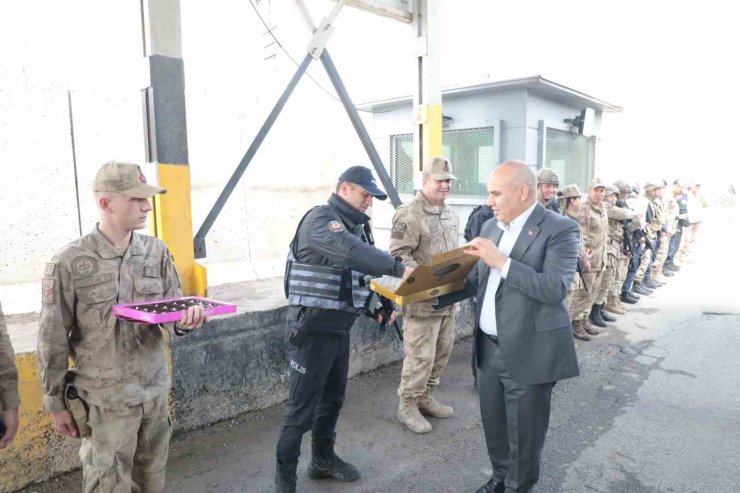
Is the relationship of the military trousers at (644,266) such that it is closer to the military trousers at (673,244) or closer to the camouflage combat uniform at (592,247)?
the military trousers at (673,244)

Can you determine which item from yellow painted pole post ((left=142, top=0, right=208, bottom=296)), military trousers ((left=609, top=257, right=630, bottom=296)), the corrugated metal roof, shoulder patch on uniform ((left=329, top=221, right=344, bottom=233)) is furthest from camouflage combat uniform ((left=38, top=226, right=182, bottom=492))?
military trousers ((left=609, top=257, right=630, bottom=296))

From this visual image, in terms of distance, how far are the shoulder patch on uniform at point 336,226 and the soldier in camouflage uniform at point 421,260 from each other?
107 cm

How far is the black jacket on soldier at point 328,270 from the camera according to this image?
2.53 m

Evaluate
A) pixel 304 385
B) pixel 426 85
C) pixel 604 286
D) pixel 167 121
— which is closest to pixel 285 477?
pixel 304 385

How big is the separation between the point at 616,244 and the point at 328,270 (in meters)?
5.98

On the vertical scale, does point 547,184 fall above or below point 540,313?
above

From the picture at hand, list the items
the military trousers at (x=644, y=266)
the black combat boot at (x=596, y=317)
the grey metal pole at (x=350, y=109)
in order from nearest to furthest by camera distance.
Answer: the grey metal pole at (x=350, y=109)
the black combat boot at (x=596, y=317)
the military trousers at (x=644, y=266)

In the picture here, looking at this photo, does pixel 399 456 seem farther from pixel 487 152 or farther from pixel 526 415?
pixel 487 152

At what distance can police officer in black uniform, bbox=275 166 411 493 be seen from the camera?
2545 mm

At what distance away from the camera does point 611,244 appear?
7.12 m

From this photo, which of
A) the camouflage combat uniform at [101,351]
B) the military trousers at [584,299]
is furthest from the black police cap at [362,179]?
the military trousers at [584,299]

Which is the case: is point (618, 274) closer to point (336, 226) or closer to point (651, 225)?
point (651, 225)

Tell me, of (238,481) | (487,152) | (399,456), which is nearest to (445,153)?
(487,152)

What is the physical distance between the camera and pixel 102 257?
196 cm
